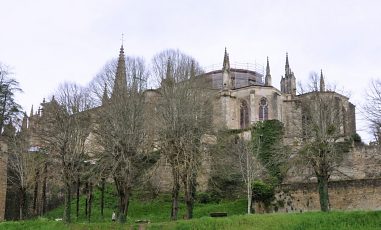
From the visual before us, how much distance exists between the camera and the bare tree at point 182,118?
107ft

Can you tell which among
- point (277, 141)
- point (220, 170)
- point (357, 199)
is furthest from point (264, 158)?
point (357, 199)

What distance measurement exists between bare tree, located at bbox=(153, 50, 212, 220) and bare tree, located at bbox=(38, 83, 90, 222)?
5.83m

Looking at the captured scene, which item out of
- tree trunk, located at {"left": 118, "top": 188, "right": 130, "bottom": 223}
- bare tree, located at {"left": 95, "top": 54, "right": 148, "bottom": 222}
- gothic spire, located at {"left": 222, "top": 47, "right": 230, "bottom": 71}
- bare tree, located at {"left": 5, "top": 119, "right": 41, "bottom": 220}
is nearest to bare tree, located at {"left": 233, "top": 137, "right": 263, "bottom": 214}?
bare tree, located at {"left": 95, "top": 54, "right": 148, "bottom": 222}

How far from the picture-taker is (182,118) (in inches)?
1345

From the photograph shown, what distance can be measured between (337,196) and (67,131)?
1980 cm

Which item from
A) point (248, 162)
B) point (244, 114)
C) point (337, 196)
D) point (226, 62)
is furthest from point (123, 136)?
point (226, 62)

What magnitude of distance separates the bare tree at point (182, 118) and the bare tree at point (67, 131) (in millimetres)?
5827

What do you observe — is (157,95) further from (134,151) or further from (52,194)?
(52,194)

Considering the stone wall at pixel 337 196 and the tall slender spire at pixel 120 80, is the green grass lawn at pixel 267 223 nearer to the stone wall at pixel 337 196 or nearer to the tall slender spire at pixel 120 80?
the tall slender spire at pixel 120 80

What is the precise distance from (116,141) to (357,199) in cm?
1769

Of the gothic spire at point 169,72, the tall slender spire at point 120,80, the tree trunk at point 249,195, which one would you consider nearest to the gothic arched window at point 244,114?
the tree trunk at point 249,195

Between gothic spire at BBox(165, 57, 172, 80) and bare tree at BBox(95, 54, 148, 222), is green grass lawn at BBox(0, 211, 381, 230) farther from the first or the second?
gothic spire at BBox(165, 57, 172, 80)

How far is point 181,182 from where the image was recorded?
3341 cm

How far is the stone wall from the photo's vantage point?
3728 centimetres
